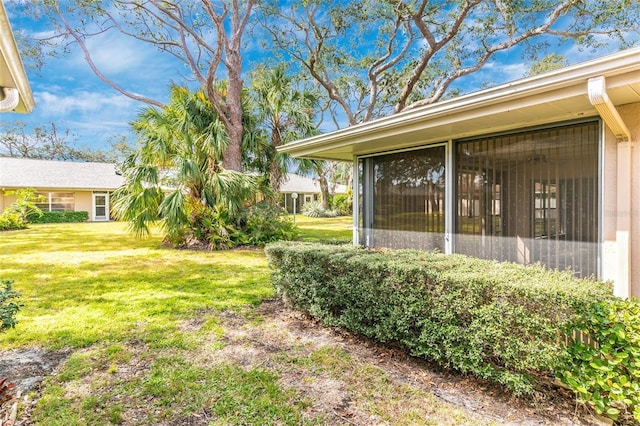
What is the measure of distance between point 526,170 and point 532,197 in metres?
0.34

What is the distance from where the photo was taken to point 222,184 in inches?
379

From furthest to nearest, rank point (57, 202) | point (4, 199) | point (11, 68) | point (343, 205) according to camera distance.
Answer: point (343, 205), point (57, 202), point (4, 199), point (11, 68)

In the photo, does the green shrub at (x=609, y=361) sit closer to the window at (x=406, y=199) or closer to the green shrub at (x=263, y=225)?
the window at (x=406, y=199)

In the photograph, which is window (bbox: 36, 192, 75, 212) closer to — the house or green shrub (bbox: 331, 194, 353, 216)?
green shrub (bbox: 331, 194, 353, 216)

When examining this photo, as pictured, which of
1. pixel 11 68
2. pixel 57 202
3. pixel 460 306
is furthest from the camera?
pixel 57 202

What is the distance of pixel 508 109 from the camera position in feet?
10.9

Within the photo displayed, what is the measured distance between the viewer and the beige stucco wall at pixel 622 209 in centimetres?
325

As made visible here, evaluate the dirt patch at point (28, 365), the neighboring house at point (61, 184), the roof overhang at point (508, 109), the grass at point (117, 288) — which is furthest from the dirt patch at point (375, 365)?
the neighboring house at point (61, 184)

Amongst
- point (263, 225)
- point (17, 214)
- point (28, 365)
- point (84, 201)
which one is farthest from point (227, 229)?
point (84, 201)

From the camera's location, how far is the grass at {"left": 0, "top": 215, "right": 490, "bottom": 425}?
2.53 meters

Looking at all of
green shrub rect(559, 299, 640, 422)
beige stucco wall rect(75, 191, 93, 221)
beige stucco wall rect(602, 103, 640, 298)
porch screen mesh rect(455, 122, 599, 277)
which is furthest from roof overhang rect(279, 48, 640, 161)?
beige stucco wall rect(75, 191, 93, 221)

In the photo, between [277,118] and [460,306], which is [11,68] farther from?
[277,118]

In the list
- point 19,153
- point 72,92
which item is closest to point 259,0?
point 72,92

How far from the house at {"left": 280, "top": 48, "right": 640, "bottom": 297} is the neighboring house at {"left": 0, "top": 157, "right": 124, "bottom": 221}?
65.7ft
